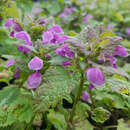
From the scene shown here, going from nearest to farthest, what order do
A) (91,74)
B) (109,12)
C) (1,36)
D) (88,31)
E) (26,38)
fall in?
(91,74)
(88,31)
(26,38)
(1,36)
(109,12)

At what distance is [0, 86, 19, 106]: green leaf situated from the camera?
40.9 inches

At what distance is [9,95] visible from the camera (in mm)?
1075

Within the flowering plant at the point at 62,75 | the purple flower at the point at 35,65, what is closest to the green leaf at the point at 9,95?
the flowering plant at the point at 62,75

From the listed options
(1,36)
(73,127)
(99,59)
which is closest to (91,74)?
(99,59)

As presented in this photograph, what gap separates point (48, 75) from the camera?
2.55 feet

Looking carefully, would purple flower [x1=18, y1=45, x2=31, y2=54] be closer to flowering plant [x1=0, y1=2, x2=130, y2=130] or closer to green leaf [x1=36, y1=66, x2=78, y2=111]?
flowering plant [x1=0, y1=2, x2=130, y2=130]

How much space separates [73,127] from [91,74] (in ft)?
1.32

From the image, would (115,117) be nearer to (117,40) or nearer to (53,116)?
(53,116)

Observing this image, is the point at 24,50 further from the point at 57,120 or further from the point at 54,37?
the point at 57,120

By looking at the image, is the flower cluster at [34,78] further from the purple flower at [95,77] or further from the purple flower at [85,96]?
the purple flower at [85,96]

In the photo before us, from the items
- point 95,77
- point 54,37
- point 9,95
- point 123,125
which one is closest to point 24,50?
point 54,37

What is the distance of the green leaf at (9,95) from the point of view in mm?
1038

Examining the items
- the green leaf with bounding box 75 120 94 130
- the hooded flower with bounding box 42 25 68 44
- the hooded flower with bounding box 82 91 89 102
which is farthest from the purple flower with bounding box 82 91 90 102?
the hooded flower with bounding box 42 25 68 44

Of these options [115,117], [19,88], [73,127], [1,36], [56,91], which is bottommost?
[115,117]
